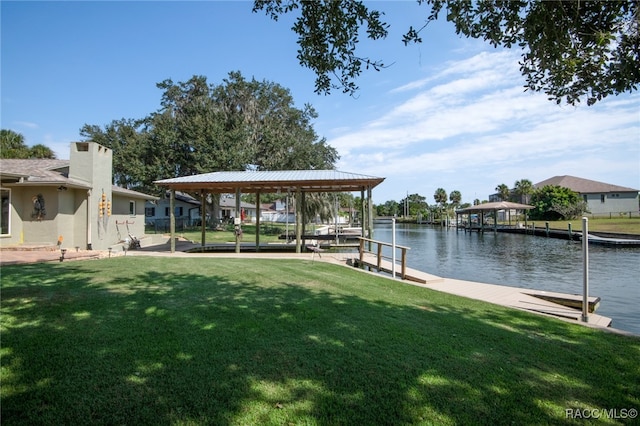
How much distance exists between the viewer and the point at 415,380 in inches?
122

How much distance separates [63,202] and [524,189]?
2421 inches

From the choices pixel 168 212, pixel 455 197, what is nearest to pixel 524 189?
pixel 455 197

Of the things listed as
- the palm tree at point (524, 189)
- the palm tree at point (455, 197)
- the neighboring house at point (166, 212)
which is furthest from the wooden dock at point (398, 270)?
the palm tree at point (455, 197)

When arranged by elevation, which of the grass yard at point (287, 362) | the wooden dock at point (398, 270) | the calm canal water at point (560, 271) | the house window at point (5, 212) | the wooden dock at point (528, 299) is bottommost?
the calm canal water at point (560, 271)

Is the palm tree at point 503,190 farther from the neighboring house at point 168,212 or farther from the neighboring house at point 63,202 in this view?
the neighboring house at point 63,202

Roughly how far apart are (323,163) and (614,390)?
101 ft

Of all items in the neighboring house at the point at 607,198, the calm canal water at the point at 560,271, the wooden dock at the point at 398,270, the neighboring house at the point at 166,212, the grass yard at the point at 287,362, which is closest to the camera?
the grass yard at the point at 287,362

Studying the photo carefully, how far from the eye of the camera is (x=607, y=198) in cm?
4888

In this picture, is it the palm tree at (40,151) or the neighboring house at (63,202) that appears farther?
the palm tree at (40,151)

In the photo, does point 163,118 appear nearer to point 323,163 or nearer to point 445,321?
point 323,163

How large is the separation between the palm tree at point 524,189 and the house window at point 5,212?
206ft

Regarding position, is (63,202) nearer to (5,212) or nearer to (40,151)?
(5,212)

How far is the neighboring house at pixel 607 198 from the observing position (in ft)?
157

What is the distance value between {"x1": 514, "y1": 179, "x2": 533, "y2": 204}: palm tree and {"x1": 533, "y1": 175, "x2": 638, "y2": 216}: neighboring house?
20.4 ft
